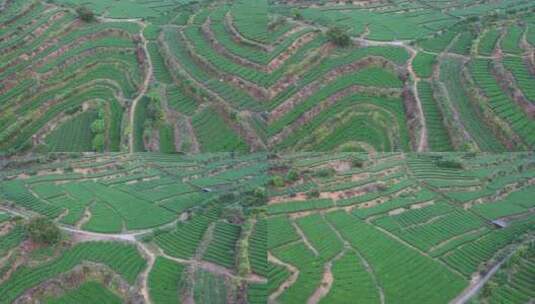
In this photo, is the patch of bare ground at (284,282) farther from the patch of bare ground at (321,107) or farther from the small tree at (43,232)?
the small tree at (43,232)

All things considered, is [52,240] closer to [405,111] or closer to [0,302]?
[0,302]

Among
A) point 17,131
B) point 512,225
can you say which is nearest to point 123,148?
point 17,131

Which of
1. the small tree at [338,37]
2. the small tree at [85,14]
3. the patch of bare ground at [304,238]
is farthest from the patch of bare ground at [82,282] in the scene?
the small tree at [85,14]

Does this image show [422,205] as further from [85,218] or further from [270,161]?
[85,218]

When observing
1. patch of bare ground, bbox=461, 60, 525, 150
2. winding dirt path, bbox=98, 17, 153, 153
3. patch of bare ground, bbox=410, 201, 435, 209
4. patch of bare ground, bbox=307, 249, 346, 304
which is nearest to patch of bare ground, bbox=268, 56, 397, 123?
patch of bare ground, bbox=461, 60, 525, 150

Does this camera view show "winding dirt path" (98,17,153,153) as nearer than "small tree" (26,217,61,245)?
No

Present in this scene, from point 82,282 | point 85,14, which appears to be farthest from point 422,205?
point 85,14

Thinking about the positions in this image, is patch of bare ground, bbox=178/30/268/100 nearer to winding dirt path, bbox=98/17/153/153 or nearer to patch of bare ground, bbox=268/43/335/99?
patch of bare ground, bbox=268/43/335/99
